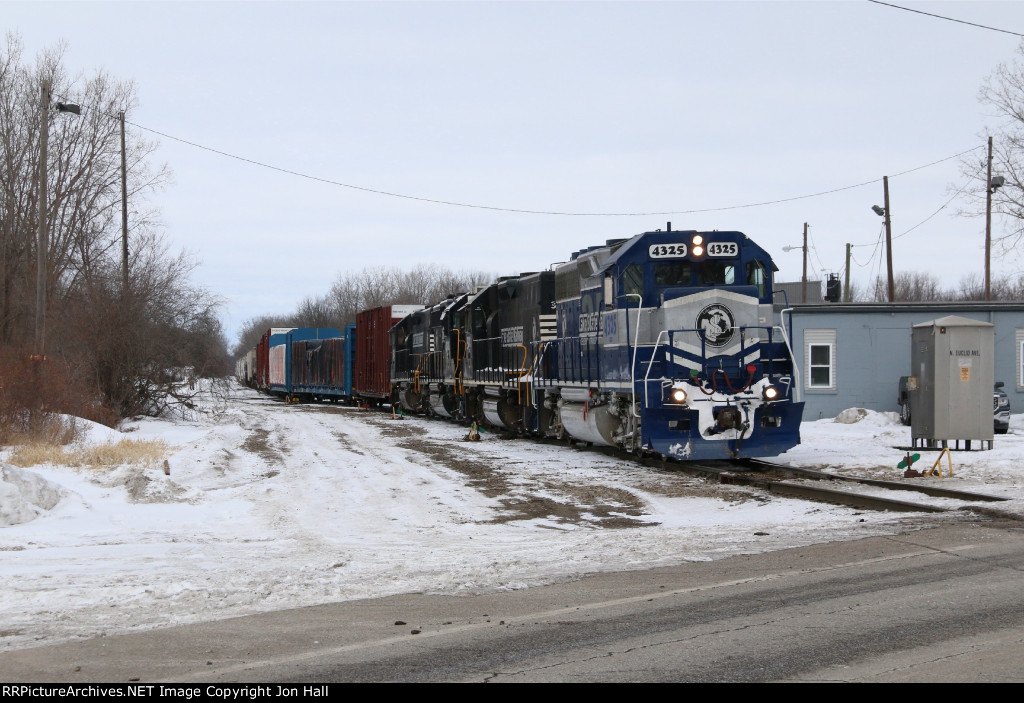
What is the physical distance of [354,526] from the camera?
10016 millimetres

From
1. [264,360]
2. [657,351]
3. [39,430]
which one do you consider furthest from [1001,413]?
[264,360]

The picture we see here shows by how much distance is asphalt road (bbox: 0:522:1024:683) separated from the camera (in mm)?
5043

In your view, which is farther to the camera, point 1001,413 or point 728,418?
point 1001,413

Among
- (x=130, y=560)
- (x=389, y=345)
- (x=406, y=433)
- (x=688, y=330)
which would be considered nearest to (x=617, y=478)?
(x=688, y=330)

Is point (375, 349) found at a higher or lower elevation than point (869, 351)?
higher

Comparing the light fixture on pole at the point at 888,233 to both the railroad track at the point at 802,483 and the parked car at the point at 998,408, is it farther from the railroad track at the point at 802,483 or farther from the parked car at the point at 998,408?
the railroad track at the point at 802,483

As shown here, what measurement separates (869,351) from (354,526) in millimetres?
21093

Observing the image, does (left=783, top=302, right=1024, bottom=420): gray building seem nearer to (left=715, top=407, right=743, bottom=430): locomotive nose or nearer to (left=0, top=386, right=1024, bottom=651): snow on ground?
(left=0, top=386, right=1024, bottom=651): snow on ground

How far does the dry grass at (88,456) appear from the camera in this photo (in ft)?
45.4

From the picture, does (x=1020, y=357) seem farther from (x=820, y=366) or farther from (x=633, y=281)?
(x=633, y=281)

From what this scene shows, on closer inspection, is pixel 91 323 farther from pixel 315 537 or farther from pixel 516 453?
pixel 315 537

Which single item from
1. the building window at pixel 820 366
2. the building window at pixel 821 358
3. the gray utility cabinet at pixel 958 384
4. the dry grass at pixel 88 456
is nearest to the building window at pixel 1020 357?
the building window at pixel 821 358

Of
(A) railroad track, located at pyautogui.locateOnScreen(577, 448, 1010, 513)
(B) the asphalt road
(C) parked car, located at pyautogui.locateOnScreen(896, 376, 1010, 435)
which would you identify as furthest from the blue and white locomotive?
(C) parked car, located at pyautogui.locateOnScreen(896, 376, 1010, 435)

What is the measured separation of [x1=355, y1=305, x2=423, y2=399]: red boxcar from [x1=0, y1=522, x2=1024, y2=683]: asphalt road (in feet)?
92.7
